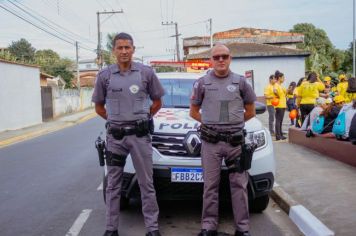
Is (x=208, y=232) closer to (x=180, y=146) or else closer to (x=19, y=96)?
(x=180, y=146)

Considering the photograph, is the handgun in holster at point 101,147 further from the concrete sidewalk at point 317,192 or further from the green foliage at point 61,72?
the green foliage at point 61,72

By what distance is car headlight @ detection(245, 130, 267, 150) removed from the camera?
202 inches

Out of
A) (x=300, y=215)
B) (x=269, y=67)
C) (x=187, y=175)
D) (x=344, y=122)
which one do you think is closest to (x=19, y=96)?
(x=344, y=122)

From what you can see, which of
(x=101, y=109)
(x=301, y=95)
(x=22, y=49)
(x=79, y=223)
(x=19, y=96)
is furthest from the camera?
(x=22, y=49)

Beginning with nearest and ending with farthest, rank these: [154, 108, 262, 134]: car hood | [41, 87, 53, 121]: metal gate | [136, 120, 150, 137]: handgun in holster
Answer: [136, 120, 150, 137]: handgun in holster
[154, 108, 262, 134]: car hood
[41, 87, 53, 121]: metal gate

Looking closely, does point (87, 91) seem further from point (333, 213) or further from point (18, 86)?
point (333, 213)

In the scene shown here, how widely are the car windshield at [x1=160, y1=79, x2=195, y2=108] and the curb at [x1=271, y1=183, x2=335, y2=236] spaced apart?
5.76 feet

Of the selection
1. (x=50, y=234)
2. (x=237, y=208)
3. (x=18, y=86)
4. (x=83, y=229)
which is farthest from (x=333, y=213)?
(x=18, y=86)

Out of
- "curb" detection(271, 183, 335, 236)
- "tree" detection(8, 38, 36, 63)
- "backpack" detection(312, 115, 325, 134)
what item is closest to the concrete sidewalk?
"curb" detection(271, 183, 335, 236)

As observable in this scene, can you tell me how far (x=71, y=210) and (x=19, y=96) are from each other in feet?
56.5

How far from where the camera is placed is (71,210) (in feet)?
20.0

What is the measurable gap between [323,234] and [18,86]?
64.7 ft

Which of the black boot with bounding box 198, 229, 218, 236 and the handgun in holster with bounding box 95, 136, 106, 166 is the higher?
the handgun in holster with bounding box 95, 136, 106, 166

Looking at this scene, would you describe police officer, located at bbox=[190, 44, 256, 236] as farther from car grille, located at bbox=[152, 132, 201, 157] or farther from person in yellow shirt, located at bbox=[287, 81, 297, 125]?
person in yellow shirt, located at bbox=[287, 81, 297, 125]
